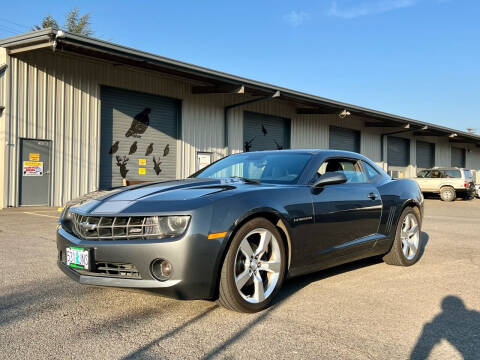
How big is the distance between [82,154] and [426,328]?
1368 centimetres

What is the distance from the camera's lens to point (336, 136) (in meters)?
27.1

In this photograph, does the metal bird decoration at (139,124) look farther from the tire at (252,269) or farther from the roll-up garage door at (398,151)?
the roll-up garage door at (398,151)

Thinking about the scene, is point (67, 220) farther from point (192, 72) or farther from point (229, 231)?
point (192, 72)

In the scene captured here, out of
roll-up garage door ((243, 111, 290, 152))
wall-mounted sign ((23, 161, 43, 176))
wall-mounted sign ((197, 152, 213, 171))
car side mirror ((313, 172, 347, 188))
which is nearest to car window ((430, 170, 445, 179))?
roll-up garage door ((243, 111, 290, 152))

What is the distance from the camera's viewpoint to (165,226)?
330cm

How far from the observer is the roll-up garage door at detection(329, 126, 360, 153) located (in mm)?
26766

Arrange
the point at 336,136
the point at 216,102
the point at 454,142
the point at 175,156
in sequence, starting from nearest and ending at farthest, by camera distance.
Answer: the point at 175,156 < the point at 216,102 < the point at 336,136 < the point at 454,142

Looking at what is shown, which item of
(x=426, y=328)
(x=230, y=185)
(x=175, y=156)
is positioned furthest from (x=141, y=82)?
(x=426, y=328)

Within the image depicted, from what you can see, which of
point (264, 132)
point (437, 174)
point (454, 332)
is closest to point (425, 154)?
point (437, 174)

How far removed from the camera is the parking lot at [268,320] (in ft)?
9.55

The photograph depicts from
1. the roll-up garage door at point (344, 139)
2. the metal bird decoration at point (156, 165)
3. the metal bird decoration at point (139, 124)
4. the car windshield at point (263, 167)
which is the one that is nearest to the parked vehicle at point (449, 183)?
the roll-up garage door at point (344, 139)

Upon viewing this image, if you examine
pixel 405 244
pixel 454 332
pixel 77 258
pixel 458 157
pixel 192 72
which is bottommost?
pixel 454 332

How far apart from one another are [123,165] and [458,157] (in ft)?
113

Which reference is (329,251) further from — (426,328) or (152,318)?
(152,318)
